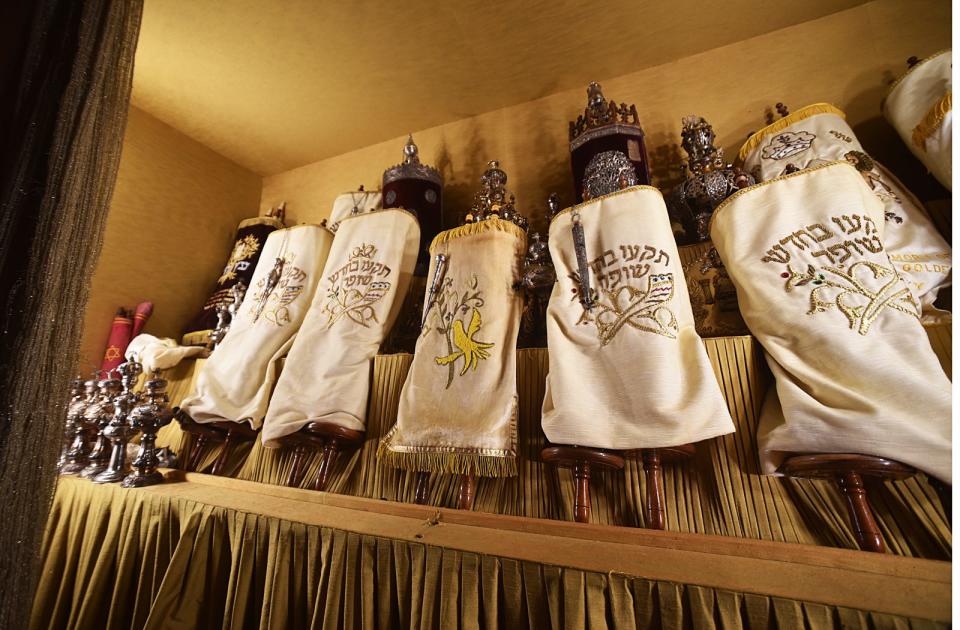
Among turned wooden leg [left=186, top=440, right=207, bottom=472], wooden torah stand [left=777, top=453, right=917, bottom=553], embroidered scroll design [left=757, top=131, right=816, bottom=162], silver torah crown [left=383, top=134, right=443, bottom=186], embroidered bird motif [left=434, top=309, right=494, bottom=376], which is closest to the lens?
wooden torah stand [left=777, top=453, right=917, bottom=553]

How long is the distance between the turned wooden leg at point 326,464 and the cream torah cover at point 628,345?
0.73 meters

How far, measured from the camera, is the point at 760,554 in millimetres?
710

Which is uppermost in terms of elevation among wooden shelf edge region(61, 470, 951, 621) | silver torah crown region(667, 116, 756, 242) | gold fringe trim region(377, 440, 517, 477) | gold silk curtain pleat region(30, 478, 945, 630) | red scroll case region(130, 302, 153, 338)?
silver torah crown region(667, 116, 756, 242)

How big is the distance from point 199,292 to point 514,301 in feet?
7.04

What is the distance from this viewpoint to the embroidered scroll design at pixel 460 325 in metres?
1.10

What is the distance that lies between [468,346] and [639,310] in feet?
1.58

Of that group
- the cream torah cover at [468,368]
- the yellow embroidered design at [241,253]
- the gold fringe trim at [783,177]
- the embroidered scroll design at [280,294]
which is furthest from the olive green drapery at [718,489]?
the yellow embroidered design at [241,253]

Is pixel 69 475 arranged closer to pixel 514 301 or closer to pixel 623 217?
pixel 514 301

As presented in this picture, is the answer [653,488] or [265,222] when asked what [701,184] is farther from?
[265,222]

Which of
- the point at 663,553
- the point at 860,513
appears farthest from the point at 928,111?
the point at 663,553

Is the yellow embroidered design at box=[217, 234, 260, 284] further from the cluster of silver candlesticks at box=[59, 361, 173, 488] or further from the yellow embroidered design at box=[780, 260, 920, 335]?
the yellow embroidered design at box=[780, 260, 920, 335]

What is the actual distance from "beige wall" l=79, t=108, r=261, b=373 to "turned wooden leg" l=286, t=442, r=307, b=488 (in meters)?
1.34

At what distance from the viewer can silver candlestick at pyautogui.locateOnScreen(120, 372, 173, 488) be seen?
1.24m

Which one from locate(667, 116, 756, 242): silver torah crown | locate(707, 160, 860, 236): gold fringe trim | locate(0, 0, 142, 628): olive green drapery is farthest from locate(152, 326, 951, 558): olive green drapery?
locate(0, 0, 142, 628): olive green drapery
